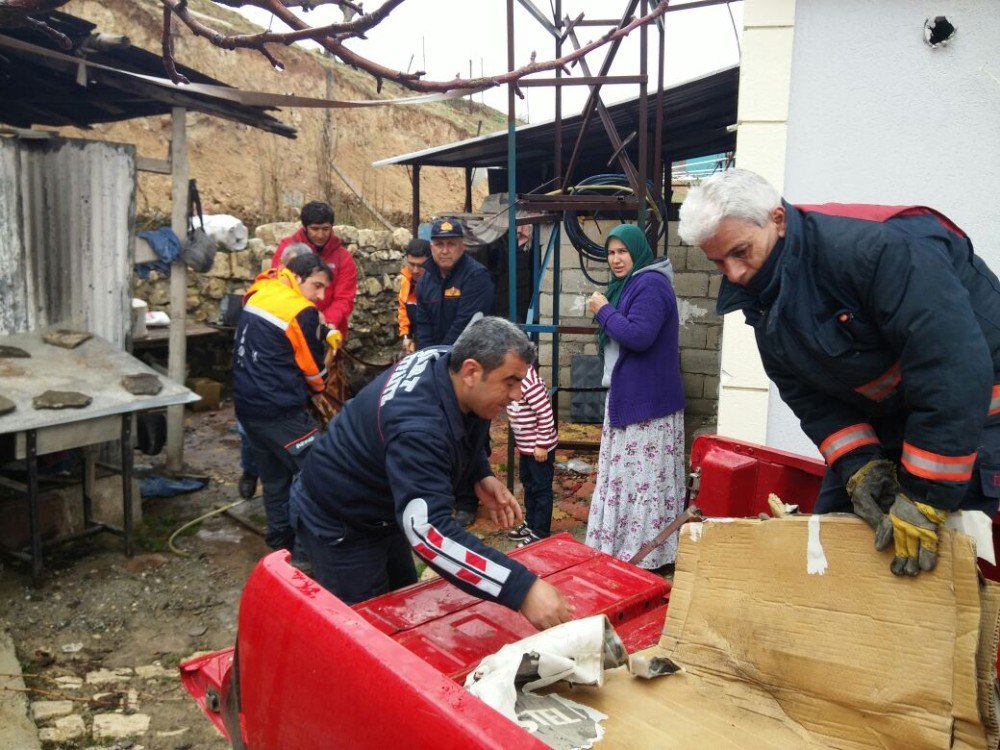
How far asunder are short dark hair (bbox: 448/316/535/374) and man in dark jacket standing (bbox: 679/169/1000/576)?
59 cm

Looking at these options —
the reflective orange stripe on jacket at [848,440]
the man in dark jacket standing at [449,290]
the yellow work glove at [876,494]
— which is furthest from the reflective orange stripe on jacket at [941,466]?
the man in dark jacket standing at [449,290]

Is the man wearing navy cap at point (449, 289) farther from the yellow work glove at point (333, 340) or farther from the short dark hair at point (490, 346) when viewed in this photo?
the short dark hair at point (490, 346)

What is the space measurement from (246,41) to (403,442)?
1144mm

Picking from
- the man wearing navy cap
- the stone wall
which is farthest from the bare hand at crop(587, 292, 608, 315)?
the stone wall

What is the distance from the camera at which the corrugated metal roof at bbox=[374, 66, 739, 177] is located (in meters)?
6.54

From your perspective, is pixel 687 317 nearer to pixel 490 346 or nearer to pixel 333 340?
pixel 333 340

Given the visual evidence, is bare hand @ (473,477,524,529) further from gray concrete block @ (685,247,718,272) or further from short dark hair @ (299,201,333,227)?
gray concrete block @ (685,247,718,272)

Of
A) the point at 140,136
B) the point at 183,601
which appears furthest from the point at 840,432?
the point at 140,136

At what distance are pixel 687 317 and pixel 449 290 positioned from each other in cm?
286

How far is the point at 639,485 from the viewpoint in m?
4.38

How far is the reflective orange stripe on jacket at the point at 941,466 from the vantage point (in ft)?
5.94

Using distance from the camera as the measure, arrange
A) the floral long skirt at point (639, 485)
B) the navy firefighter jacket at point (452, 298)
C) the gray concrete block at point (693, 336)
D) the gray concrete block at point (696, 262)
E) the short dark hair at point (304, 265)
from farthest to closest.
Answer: the gray concrete block at point (693, 336) < the gray concrete block at point (696, 262) < the navy firefighter jacket at point (452, 298) < the short dark hair at point (304, 265) < the floral long skirt at point (639, 485)

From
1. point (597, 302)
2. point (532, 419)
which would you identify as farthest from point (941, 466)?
point (532, 419)

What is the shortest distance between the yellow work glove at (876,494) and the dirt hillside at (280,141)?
13.4 m
